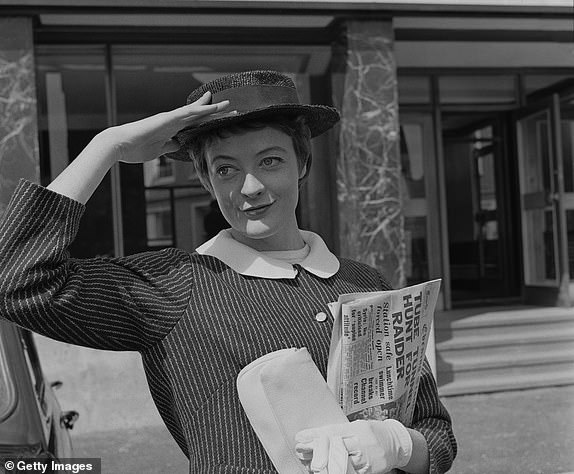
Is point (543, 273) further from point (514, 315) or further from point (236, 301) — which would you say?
point (236, 301)

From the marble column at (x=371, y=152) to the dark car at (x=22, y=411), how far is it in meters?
3.86

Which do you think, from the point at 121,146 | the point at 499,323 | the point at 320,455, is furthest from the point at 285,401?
the point at 499,323

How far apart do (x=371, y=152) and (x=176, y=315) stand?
529 cm

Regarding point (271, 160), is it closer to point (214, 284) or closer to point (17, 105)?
point (214, 284)

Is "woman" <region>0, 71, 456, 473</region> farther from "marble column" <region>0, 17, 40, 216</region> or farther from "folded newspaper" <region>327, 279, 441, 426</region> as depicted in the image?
"marble column" <region>0, 17, 40, 216</region>

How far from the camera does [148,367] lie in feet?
4.91

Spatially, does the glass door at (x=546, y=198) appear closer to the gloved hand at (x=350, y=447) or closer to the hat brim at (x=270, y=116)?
the hat brim at (x=270, y=116)

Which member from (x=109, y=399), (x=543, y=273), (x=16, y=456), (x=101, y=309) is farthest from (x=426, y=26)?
(x=101, y=309)

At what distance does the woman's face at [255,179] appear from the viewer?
1523 mm

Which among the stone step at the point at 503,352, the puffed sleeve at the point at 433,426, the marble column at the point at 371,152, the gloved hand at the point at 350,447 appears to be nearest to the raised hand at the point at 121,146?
the gloved hand at the point at 350,447

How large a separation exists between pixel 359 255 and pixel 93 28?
305 centimetres

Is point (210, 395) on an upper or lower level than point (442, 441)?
upper

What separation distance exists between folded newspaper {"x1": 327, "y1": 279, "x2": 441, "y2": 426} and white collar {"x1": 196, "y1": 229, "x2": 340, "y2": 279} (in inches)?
8.8

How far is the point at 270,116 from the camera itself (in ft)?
5.07
